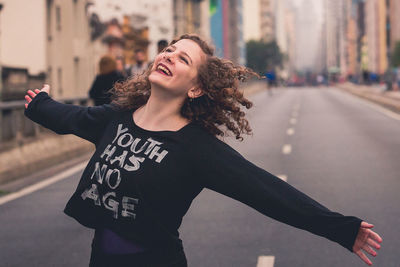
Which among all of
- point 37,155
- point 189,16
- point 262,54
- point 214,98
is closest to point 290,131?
point 37,155

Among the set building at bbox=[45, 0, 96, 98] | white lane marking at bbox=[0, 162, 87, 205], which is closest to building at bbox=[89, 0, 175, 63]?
building at bbox=[45, 0, 96, 98]

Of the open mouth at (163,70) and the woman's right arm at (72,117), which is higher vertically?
the open mouth at (163,70)

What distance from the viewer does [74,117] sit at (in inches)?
127

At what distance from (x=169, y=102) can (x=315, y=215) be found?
703 mm

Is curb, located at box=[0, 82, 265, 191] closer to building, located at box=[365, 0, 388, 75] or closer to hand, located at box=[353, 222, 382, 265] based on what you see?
hand, located at box=[353, 222, 382, 265]

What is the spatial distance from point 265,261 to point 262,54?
142387mm

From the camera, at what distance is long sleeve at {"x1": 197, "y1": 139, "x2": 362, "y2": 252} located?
2.78 m

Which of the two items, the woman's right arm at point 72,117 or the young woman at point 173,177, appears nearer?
the young woman at point 173,177

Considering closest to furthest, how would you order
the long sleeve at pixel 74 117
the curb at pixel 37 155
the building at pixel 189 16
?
the long sleeve at pixel 74 117 < the curb at pixel 37 155 < the building at pixel 189 16

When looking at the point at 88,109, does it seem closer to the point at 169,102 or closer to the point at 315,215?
the point at 169,102

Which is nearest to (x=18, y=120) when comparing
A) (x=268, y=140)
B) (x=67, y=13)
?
(x=268, y=140)

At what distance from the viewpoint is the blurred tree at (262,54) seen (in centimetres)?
14450

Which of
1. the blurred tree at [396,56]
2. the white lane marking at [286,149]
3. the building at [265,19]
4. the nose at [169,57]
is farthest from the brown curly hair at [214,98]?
the building at [265,19]

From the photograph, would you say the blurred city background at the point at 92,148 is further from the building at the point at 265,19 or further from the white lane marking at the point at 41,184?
the building at the point at 265,19
